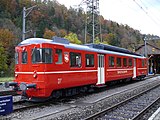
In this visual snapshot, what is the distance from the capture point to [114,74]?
20.5m

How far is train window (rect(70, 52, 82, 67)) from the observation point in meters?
14.0

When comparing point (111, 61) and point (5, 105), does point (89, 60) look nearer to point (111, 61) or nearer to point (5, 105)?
point (111, 61)

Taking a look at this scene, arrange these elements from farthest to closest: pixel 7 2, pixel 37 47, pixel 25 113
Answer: pixel 7 2
pixel 37 47
pixel 25 113

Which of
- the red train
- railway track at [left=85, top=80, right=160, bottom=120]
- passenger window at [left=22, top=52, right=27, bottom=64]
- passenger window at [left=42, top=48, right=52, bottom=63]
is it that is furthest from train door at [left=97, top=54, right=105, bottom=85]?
passenger window at [left=22, top=52, right=27, bottom=64]

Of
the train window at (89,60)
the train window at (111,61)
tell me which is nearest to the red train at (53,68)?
the train window at (89,60)

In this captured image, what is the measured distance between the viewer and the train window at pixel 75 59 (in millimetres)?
13978

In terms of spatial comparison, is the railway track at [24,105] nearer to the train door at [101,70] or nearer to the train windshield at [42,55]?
the train windshield at [42,55]

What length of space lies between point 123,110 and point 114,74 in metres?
9.27

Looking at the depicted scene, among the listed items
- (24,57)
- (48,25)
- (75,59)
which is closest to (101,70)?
(75,59)

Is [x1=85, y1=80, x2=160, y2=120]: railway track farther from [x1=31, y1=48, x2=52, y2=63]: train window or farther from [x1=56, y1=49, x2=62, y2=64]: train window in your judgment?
[x1=31, y1=48, x2=52, y2=63]: train window

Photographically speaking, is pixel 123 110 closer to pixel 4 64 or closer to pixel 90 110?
pixel 90 110

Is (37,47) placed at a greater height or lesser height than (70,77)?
greater

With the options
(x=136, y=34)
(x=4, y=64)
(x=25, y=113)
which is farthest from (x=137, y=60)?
(x=136, y=34)

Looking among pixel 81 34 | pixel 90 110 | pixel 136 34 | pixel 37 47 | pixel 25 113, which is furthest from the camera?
pixel 136 34
